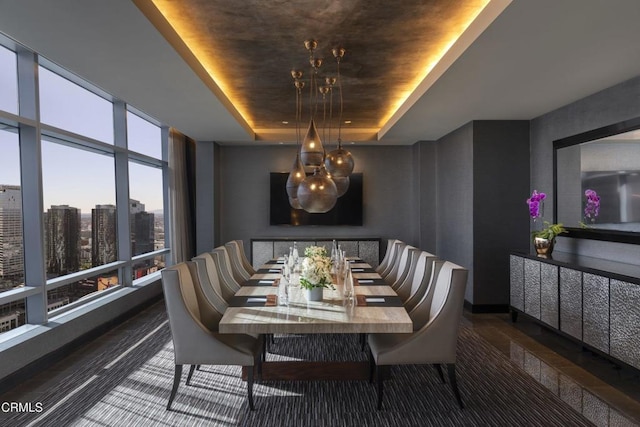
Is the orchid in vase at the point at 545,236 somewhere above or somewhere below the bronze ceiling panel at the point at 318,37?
below

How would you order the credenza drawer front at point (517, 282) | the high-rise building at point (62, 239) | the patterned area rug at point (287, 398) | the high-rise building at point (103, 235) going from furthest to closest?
the high-rise building at point (103, 235) → the credenza drawer front at point (517, 282) → the high-rise building at point (62, 239) → the patterned area rug at point (287, 398)

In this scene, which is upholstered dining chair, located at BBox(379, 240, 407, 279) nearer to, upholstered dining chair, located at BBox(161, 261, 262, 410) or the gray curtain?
upholstered dining chair, located at BBox(161, 261, 262, 410)

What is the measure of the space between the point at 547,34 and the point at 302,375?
2870mm

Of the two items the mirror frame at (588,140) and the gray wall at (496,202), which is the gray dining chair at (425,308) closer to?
the mirror frame at (588,140)

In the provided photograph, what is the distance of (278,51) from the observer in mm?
3588

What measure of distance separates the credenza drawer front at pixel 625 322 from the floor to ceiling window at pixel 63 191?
189 inches

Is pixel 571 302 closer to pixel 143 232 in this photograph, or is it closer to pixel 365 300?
pixel 365 300

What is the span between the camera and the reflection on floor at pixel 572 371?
2.88 meters

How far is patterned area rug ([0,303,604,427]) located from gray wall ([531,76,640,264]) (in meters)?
1.53

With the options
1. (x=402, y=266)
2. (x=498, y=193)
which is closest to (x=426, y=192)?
(x=498, y=193)

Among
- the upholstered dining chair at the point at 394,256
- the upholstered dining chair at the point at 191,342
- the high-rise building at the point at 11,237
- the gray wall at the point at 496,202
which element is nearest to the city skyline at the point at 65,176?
the high-rise building at the point at 11,237

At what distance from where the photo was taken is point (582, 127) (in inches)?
174

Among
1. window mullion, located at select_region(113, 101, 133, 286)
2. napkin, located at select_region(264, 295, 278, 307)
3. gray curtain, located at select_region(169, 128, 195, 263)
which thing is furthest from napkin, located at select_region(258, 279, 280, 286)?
gray curtain, located at select_region(169, 128, 195, 263)

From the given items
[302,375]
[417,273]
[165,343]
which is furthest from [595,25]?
[165,343]
